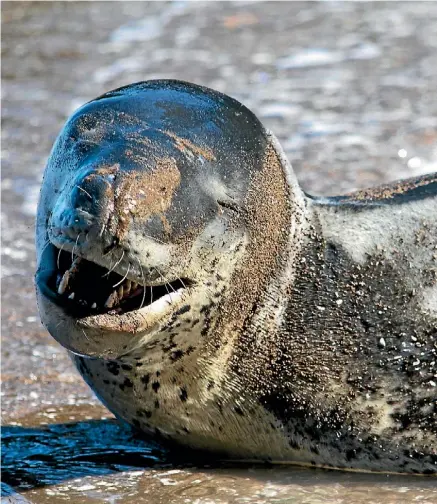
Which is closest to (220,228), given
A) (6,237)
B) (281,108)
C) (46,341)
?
(46,341)

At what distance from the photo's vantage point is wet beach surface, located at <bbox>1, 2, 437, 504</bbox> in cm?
421

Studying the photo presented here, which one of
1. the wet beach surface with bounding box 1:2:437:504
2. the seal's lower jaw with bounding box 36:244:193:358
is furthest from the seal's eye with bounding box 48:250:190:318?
the wet beach surface with bounding box 1:2:437:504

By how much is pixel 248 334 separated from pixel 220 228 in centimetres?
40

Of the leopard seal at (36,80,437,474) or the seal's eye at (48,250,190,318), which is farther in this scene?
the leopard seal at (36,80,437,474)

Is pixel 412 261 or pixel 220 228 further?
pixel 412 261

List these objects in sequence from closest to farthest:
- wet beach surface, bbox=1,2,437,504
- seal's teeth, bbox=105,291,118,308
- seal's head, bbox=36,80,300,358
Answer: seal's head, bbox=36,80,300,358, seal's teeth, bbox=105,291,118,308, wet beach surface, bbox=1,2,437,504

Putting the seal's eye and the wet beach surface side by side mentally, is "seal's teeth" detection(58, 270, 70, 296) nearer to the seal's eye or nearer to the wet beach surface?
the seal's eye

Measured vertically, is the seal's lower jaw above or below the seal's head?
below

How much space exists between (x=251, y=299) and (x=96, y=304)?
0.59m

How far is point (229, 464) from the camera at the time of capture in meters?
4.34

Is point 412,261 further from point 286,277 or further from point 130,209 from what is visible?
point 130,209

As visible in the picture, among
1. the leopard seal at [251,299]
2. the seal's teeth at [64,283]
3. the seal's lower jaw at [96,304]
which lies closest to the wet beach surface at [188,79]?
the leopard seal at [251,299]

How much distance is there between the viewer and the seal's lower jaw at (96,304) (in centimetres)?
378

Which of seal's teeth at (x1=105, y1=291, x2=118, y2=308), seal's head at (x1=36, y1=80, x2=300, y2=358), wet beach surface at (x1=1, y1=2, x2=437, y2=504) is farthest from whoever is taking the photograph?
wet beach surface at (x1=1, y1=2, x2=437, y2=504)
